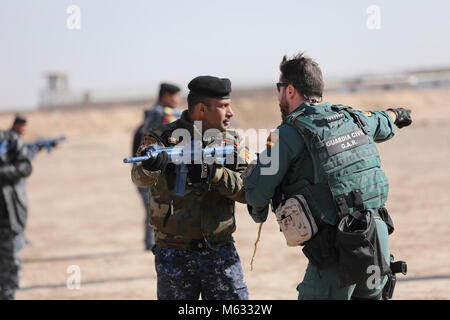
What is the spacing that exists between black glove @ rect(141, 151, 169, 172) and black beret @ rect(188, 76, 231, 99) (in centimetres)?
53

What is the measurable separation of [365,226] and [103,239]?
8.50m

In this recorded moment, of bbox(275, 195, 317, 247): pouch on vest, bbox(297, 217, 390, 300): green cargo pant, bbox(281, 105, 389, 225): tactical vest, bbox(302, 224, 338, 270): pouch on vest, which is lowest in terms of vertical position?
bbox(297, 217, 390, 300): green cargo pant

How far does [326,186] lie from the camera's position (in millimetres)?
3389

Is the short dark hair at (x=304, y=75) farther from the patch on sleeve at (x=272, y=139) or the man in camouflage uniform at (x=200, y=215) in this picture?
the man in camouflage uniform at (x=200, y=215)

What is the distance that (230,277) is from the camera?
420 cm

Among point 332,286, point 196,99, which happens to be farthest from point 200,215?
point 332,286

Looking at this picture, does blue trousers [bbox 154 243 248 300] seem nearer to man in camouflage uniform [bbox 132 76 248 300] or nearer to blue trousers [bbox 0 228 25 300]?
man in camouflage uniform [bbox 132 76 248 300]

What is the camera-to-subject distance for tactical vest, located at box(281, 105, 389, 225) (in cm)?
337

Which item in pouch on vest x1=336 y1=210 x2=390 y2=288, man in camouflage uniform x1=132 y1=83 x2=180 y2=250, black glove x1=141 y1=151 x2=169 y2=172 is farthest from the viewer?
man in camouflage uniform x1=132 y1=83 x2=180 y2=250

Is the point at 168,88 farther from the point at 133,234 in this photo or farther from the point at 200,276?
the point at 200,276

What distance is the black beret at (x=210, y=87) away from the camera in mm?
4207

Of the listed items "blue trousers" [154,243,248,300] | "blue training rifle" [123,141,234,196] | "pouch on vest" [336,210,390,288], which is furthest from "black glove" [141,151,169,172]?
"pouch on vest" [336,210,390,288]

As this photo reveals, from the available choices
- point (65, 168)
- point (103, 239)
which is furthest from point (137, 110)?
point (103, 239)

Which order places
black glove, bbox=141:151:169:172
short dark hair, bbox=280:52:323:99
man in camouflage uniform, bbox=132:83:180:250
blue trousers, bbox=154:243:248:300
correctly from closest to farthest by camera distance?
short dark hair, bbox=280:52:323:99 < black glove, bbox=141:151:169:172 < blue trousers, bbox=154:243:248:300 < man in camouflage uniform, bbox=132:83:180:250
